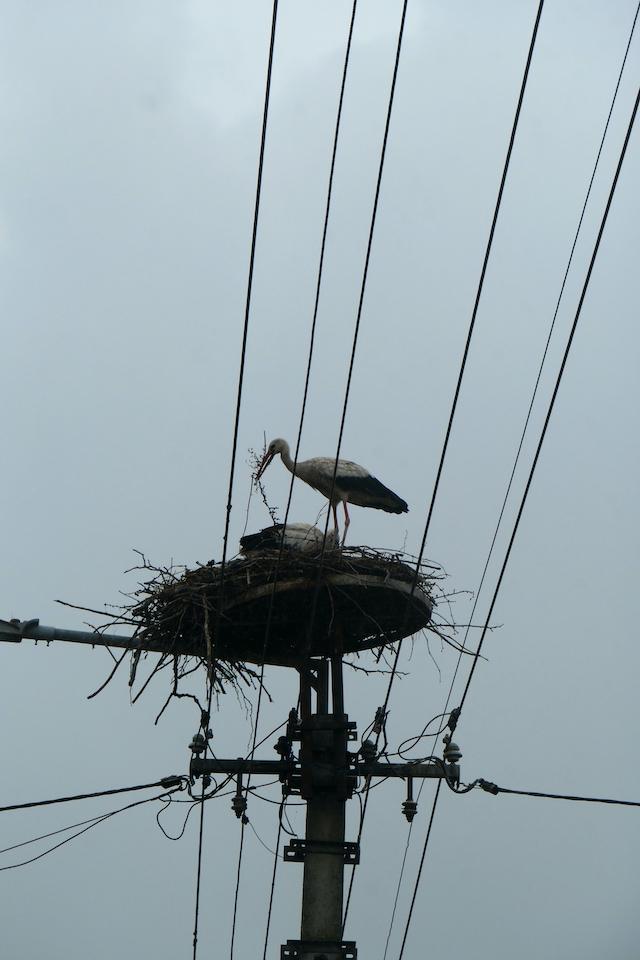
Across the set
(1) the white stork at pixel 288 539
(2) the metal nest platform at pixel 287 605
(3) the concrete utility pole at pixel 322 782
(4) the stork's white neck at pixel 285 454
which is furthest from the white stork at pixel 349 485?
(3) the concrete utility pole at pixel 322 782

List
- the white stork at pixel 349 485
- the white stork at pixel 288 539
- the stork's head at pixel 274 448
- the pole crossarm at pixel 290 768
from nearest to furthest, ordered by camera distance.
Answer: the pole crossarm at pixel 290 768
the white stork at pixel 288 539
the white stork at pixel 349 485
the stork's head at pixel 274 448

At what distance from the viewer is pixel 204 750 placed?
6348 mm

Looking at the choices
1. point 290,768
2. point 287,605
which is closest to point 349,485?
point 287,605

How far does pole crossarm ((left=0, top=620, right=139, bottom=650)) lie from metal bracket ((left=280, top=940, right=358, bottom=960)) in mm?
2184

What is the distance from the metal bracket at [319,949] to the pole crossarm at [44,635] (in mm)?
2184

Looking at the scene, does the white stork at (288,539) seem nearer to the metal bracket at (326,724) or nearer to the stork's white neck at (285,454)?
the metal bracket at (326,724)

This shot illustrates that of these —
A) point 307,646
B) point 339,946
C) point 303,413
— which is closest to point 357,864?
point 339,946

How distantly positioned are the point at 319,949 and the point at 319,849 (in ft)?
1.93

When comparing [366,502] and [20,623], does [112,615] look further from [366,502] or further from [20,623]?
[366,502]

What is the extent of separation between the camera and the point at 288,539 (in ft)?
25.8

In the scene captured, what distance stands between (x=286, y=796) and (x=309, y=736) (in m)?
0.42

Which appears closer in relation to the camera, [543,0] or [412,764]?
[543,0]

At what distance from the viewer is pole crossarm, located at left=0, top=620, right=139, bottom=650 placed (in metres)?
5.57

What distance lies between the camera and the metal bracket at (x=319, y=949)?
564 centimetres
